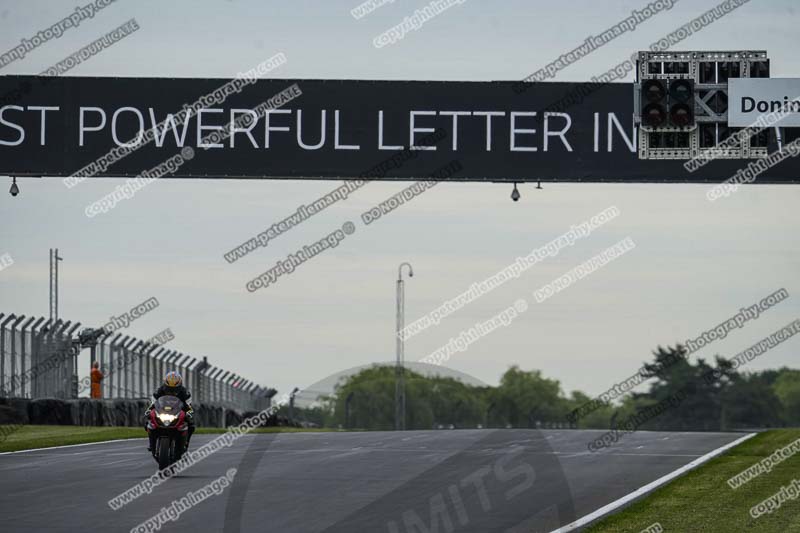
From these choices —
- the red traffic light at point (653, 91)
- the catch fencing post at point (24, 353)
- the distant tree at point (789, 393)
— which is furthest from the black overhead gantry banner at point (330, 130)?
the distant tree at point (789, 393)

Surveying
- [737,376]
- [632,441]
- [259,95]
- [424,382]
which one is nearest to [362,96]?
[259,95]

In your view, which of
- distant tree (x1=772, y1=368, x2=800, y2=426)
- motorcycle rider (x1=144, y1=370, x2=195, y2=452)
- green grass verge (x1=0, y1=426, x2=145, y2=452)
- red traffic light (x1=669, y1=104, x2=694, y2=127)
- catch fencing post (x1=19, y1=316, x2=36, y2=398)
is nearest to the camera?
motorcycle rider (x1=144, y1=370, x2=195, y2=452)

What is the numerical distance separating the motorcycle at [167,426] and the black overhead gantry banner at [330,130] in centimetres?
668

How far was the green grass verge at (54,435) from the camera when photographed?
1075 inches

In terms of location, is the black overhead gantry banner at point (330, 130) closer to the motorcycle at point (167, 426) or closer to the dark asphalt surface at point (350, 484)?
the dark asphalt surface at point (350, 484)

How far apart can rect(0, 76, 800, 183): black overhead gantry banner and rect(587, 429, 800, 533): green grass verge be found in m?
5.90

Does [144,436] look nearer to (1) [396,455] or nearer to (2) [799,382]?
(1) [396,455]

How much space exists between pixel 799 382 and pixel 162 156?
15890 cm

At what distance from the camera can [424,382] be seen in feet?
500

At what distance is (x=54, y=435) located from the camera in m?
31.0

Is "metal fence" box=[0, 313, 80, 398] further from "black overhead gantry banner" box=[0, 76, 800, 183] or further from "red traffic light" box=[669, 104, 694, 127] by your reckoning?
"red traffic light" box=[669, 104, 694, 127]

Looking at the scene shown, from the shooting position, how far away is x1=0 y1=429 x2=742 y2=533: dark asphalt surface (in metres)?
14.3

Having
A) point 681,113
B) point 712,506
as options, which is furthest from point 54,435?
point 712,506

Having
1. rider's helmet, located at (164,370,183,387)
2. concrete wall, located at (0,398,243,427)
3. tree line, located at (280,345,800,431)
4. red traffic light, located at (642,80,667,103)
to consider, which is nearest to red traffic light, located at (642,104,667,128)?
red traffic light, located at (642,80,667,103)
